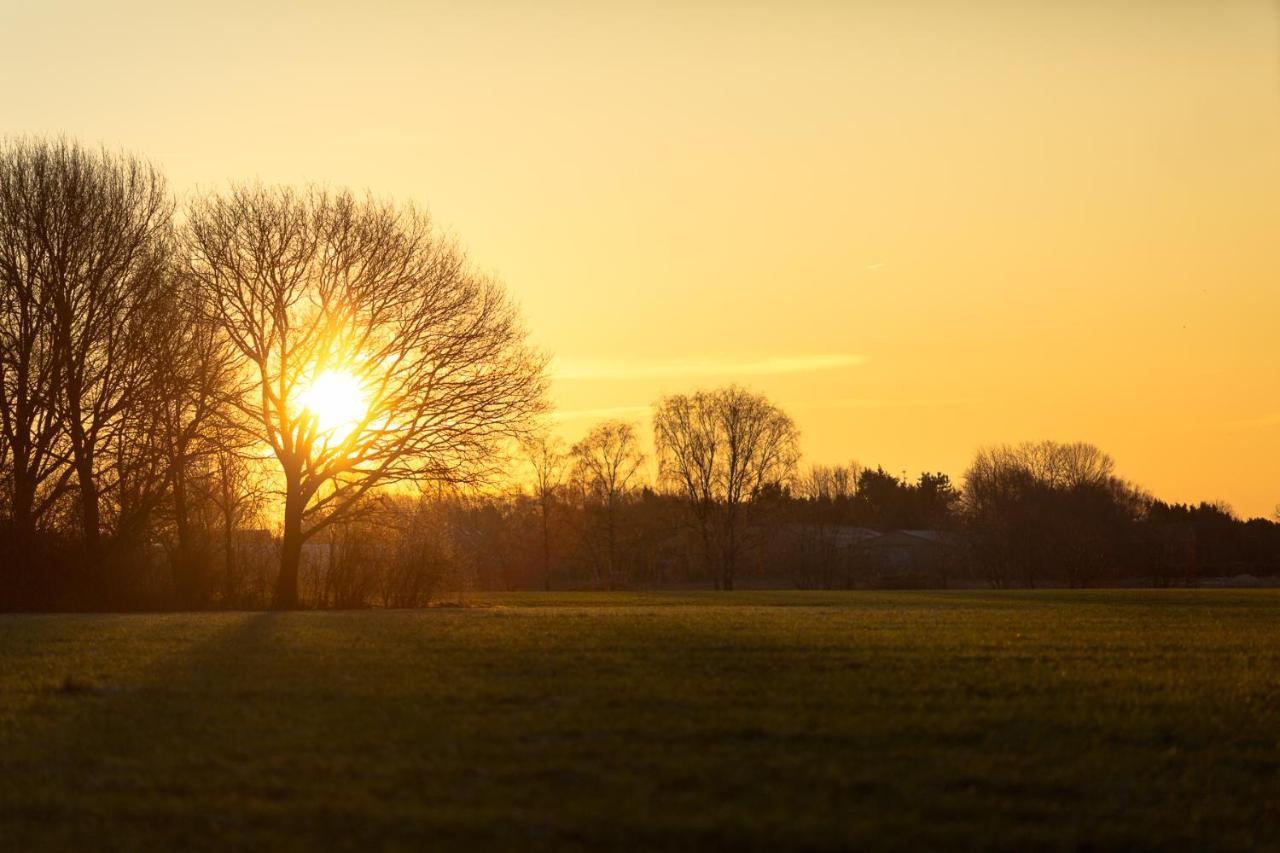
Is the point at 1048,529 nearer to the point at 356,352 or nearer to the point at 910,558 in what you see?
the point at 910,558

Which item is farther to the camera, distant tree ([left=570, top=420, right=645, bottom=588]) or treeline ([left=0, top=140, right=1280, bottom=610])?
distant tree ([left=570, top=420, right=645, bottom=588])

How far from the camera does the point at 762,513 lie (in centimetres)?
9525

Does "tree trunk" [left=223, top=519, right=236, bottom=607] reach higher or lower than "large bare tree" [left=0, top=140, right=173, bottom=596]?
lower

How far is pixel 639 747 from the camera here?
973 centimetres

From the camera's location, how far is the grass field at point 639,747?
26.0 ft

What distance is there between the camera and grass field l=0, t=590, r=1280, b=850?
7.94 m

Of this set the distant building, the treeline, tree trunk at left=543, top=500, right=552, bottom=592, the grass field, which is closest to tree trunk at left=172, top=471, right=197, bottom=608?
the treeline

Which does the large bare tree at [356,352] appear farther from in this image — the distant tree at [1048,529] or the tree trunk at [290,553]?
the distant tree at [1048,529]

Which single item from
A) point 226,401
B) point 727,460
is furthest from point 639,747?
point 727,460

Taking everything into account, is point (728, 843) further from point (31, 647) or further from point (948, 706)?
point (31, 647)

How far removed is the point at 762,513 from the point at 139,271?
60.6 meters

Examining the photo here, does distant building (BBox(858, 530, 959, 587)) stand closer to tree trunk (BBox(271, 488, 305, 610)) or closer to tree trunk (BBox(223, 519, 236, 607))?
tree trunk (BBox(223, 519, 236, 607))

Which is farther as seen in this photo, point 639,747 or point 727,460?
point 727,460

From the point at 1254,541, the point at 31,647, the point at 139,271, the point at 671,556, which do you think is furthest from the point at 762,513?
the point at 31,647
